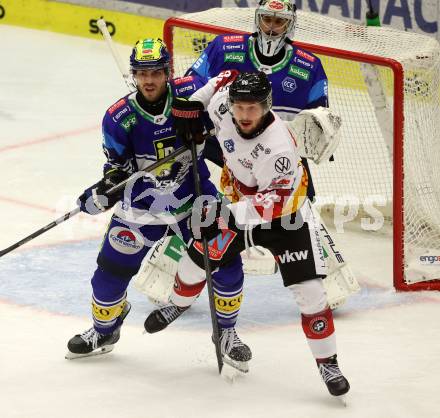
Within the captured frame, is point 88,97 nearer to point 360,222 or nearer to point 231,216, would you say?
point 360,222

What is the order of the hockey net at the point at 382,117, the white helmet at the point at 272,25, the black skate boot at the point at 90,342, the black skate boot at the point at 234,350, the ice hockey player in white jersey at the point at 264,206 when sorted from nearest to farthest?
the ice hockey player in white jersey at the point at 264,206, the black skate boot at the point at 234,350, the black skate boot at the point at 90,342, the white helmet at the point at 272,25, the hockey net at the point at 382,117

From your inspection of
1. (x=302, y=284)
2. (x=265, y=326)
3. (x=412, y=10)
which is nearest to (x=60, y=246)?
(x=265, y=326)

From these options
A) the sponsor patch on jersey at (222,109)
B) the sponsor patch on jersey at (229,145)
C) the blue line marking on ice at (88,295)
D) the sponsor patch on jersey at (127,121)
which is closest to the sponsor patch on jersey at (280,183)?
the sponsor patch on jersey at (229,145)

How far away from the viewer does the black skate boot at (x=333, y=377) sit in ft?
14.2

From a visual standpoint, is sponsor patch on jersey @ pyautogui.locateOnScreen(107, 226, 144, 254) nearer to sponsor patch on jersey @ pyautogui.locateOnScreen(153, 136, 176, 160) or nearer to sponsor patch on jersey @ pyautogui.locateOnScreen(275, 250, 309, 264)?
sponsor patch on jersey @ pyautogui.locateOnScreen(153, 136, 176, 160)

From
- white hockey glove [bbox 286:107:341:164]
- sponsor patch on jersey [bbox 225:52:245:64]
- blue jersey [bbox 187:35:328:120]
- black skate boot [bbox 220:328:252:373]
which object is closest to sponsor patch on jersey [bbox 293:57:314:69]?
blue jersey [bbox 187:35:328:120]

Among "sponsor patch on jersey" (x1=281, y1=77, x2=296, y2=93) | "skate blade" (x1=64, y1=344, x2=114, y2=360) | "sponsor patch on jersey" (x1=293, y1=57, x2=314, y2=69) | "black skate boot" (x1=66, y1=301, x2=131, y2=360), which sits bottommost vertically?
"skate blade" (x1=64, y1=344, x2=114, y2=360)

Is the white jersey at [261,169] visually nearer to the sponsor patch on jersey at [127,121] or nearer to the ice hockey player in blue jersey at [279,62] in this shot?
the sponsor patch on jersey at [127,121]

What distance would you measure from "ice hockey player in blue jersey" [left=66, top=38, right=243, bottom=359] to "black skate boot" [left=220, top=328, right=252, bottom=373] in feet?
0.70

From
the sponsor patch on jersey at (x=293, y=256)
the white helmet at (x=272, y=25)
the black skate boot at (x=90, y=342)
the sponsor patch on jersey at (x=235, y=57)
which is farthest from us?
the sponsor patch on jersey at (x=235, y=57)

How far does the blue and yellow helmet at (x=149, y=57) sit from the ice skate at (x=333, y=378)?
124 cm

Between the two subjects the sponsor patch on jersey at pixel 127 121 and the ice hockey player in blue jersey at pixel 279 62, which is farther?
the ice hockey player in blue jersey at pixel 279 62

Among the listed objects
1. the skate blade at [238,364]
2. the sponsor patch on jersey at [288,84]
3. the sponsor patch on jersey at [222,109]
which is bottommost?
the skate blade at [238,364]

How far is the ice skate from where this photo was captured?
4316 mm
